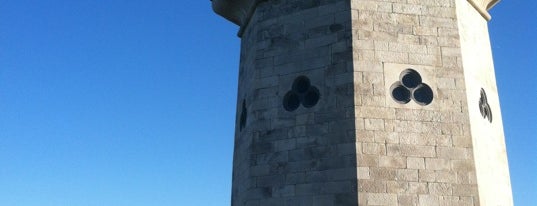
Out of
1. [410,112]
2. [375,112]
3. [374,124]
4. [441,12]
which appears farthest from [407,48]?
[374,124]

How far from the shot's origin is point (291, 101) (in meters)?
9.98

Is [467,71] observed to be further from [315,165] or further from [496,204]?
[315,165]

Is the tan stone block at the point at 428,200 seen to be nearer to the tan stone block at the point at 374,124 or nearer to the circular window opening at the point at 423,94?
the tan stone block at the point at 374,124

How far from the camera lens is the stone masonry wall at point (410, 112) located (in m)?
8.74

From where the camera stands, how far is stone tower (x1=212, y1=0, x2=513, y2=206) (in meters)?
8.84

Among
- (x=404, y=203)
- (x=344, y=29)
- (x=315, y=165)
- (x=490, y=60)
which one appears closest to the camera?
(x=404, y=203)

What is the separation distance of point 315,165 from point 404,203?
164cm

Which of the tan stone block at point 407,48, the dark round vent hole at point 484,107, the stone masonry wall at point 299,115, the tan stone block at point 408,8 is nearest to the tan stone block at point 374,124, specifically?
the stone masonry wall at point 299,115

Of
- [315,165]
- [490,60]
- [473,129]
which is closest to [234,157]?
[315,165]

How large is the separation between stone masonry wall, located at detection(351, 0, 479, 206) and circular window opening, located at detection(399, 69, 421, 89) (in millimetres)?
112

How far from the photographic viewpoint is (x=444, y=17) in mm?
10133

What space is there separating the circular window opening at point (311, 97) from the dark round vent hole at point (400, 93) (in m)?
1.37

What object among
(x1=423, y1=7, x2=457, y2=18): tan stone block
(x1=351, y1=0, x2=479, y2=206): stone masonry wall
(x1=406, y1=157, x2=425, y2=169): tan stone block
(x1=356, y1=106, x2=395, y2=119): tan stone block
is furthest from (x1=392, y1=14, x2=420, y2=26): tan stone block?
(x1=406, y1=157, x2=425, y2=169): tan stone block

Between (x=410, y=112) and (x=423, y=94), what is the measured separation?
478mm
